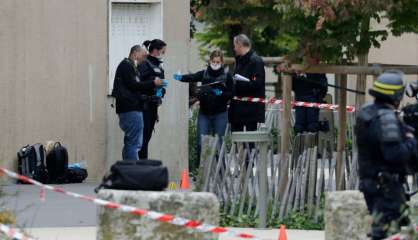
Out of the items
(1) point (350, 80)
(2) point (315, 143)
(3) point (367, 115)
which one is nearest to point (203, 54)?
(1) point (350, 80)

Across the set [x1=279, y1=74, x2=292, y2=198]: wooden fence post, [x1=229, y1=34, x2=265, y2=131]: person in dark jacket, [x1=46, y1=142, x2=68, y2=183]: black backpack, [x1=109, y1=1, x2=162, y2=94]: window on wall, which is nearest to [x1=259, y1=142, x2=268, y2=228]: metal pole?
[x1=279, y1=74, x2=292, y2=198]: wooden fence post

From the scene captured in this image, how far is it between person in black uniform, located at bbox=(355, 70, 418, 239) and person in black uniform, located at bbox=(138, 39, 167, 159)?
24.5ft

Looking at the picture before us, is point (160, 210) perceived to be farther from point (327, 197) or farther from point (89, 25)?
point (89, 25)

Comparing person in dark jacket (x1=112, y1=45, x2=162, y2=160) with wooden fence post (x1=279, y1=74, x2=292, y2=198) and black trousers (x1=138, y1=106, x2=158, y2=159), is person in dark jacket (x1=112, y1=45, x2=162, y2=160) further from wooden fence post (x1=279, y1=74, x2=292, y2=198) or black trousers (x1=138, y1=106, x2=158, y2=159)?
wooden fence post (x1=279, y1=74, x2=292, y2=198)

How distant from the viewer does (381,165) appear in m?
9.89

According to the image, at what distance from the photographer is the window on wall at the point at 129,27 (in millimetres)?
18250

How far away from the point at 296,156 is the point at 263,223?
101 cm

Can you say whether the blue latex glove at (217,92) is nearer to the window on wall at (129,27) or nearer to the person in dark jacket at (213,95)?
the person in dark jacket at (213,95)

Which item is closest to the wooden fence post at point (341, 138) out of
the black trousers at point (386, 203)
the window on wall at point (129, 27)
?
the window on wall at point (129, 27)

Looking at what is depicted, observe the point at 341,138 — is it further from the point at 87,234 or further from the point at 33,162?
the point at 33,162

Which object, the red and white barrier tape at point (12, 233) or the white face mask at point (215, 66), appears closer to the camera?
the red and white barrier tape at point (12, 233)

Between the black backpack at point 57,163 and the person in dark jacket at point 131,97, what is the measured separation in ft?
2.61

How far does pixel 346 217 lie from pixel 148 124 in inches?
257

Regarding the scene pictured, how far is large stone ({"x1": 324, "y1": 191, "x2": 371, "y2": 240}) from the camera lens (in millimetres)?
11289
